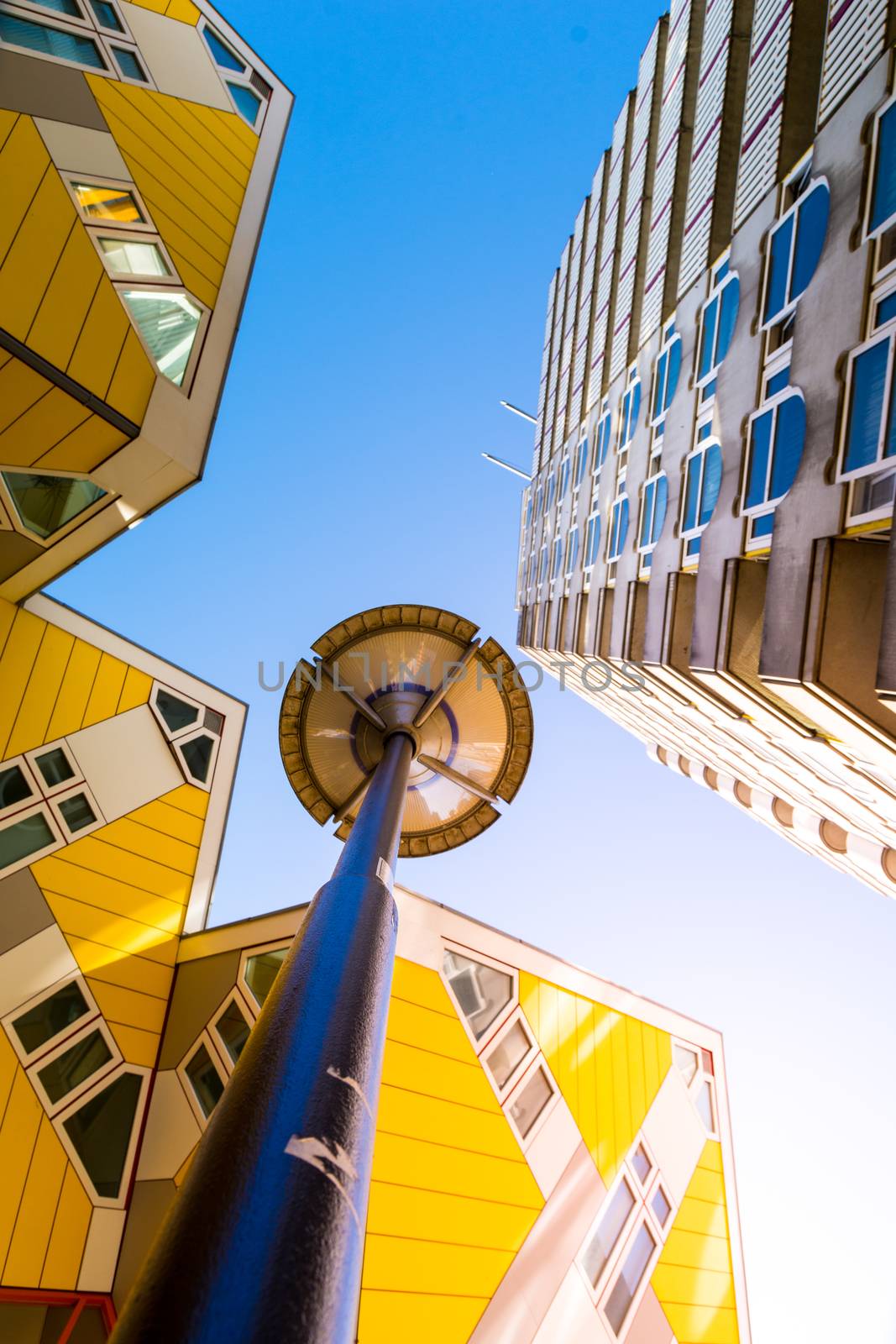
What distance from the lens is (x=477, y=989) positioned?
586 inches

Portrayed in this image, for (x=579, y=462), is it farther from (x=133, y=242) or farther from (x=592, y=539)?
(x=133, y=242)

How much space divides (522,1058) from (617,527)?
13.6m

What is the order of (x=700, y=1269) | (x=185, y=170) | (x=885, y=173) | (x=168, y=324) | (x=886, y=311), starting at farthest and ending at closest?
(x=700, y=1269), (x=185, y=170), (x=168, y=324), (x=885, y=173), (x=886, y=311)

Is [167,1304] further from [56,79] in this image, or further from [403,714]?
[56,79]

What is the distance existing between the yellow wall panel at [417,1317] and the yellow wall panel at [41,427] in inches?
573

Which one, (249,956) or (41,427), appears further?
(249,956)

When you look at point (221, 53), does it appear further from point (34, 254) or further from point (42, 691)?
point (42, 691)

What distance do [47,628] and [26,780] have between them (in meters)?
3.65

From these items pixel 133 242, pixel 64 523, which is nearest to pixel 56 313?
pixel 133 242

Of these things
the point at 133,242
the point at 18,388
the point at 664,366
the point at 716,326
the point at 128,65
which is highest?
the point at 128,65

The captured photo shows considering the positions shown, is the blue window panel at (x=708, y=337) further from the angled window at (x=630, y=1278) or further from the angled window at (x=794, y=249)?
the angled window at (x=630, y=1278)

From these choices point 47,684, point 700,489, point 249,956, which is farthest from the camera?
point 47,684

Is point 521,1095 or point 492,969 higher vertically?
point 492,969

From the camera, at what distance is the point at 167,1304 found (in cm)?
169
